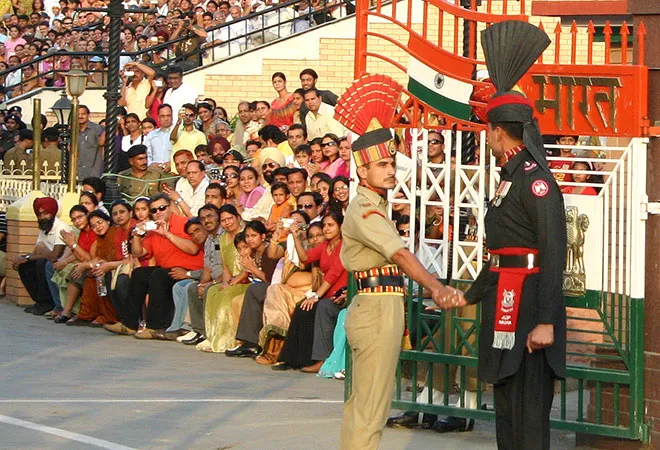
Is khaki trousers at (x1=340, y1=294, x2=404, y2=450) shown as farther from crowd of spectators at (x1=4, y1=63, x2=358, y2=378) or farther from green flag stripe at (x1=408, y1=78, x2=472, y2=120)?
crowd of spectators at (x1=4, y1=63, x2=358, y2=378)

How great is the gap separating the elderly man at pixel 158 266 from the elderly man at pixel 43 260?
192 centimetres

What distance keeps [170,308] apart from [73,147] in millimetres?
4286

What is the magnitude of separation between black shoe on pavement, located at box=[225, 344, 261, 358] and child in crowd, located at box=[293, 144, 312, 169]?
9.53 ft

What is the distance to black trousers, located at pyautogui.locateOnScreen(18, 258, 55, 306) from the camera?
18.3m

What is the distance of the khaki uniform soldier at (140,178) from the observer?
19484 mm

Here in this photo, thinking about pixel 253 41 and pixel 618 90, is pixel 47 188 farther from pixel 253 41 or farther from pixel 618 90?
pixel 618 90

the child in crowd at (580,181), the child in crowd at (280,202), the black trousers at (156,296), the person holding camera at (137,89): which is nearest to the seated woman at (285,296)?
the child in crowd at (280,202)

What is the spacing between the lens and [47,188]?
20047 mm

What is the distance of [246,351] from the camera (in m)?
14.7

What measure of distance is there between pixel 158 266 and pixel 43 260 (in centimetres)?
269

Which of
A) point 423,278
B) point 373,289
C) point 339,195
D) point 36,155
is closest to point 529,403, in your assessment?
point 423,278

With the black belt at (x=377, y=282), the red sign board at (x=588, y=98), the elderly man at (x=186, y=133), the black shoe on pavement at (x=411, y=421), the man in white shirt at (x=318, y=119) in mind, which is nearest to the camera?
the black belt at (x=377, y=282)

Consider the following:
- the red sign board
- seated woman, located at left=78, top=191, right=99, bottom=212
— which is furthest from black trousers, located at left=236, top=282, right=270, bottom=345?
the red sign board

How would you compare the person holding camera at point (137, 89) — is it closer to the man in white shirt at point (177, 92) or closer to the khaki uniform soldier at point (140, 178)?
the man in white shirt at point (177, 92)
